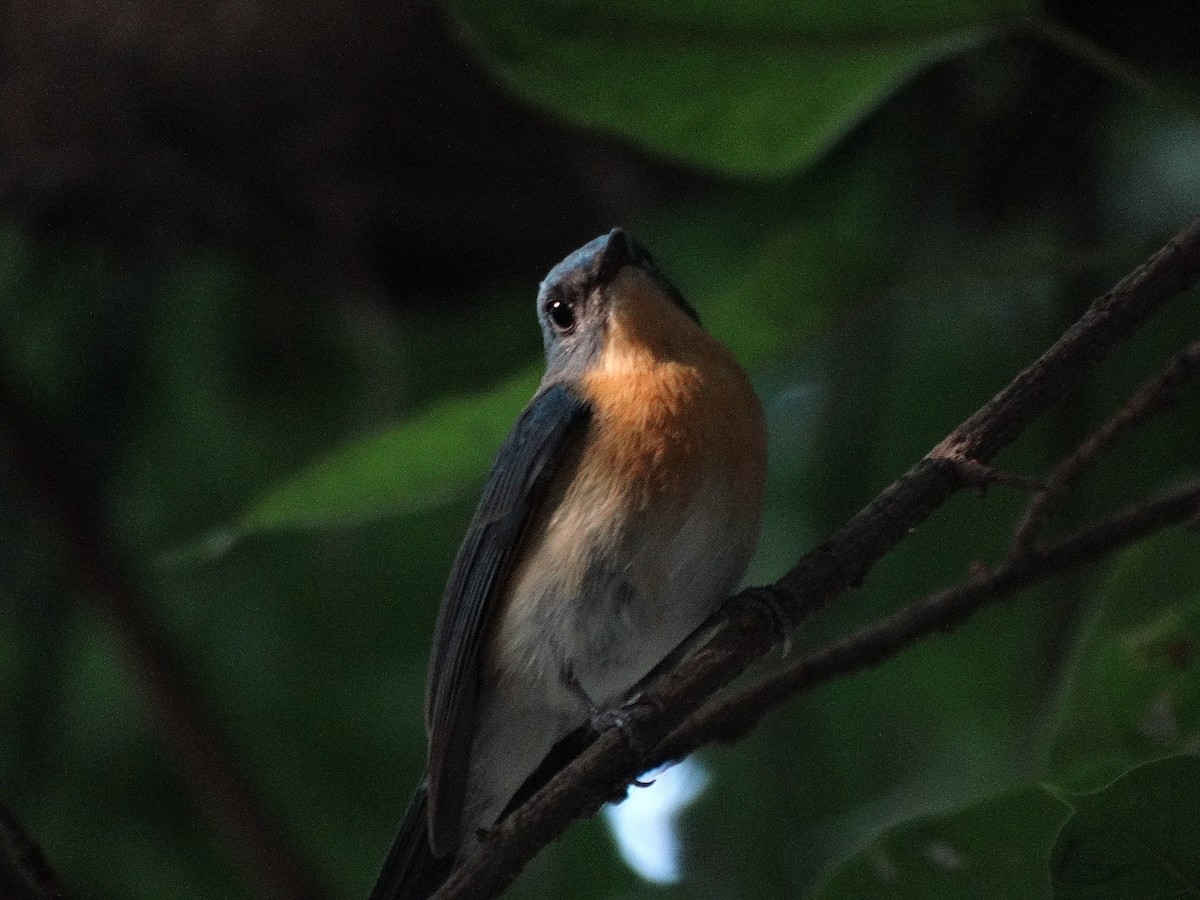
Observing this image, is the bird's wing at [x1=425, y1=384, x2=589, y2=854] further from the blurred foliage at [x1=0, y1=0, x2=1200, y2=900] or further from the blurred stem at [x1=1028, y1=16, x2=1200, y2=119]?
the blurred stem at [x1=1028, y1=16, x2=1200, y2=119]

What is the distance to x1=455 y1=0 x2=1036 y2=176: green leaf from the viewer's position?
2461mm

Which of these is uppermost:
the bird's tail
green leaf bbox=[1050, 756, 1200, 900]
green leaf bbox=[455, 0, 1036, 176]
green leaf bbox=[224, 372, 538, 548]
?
green leaf bbox=[455, 0, 1036, 176]

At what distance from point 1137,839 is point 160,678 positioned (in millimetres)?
1675

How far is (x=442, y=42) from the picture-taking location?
3.32 meters

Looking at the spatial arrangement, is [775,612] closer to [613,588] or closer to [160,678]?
[613,588]

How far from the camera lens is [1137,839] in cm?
146

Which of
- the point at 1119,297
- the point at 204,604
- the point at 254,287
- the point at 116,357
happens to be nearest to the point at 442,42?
the point at 254,287

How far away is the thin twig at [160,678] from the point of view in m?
2.47

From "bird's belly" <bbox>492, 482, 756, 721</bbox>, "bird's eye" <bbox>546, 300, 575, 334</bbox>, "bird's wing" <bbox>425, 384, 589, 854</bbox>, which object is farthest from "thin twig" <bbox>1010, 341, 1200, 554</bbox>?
"bird's eye" <bbox>546, 300, 575, 334</bbox>

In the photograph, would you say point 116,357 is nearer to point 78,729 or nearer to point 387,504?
point 78,729

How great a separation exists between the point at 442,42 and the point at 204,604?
4.22ft

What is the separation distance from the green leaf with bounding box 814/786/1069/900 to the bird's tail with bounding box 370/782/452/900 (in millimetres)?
648

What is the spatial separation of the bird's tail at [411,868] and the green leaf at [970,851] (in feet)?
2.13

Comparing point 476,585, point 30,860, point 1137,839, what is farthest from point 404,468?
point 1137,839
